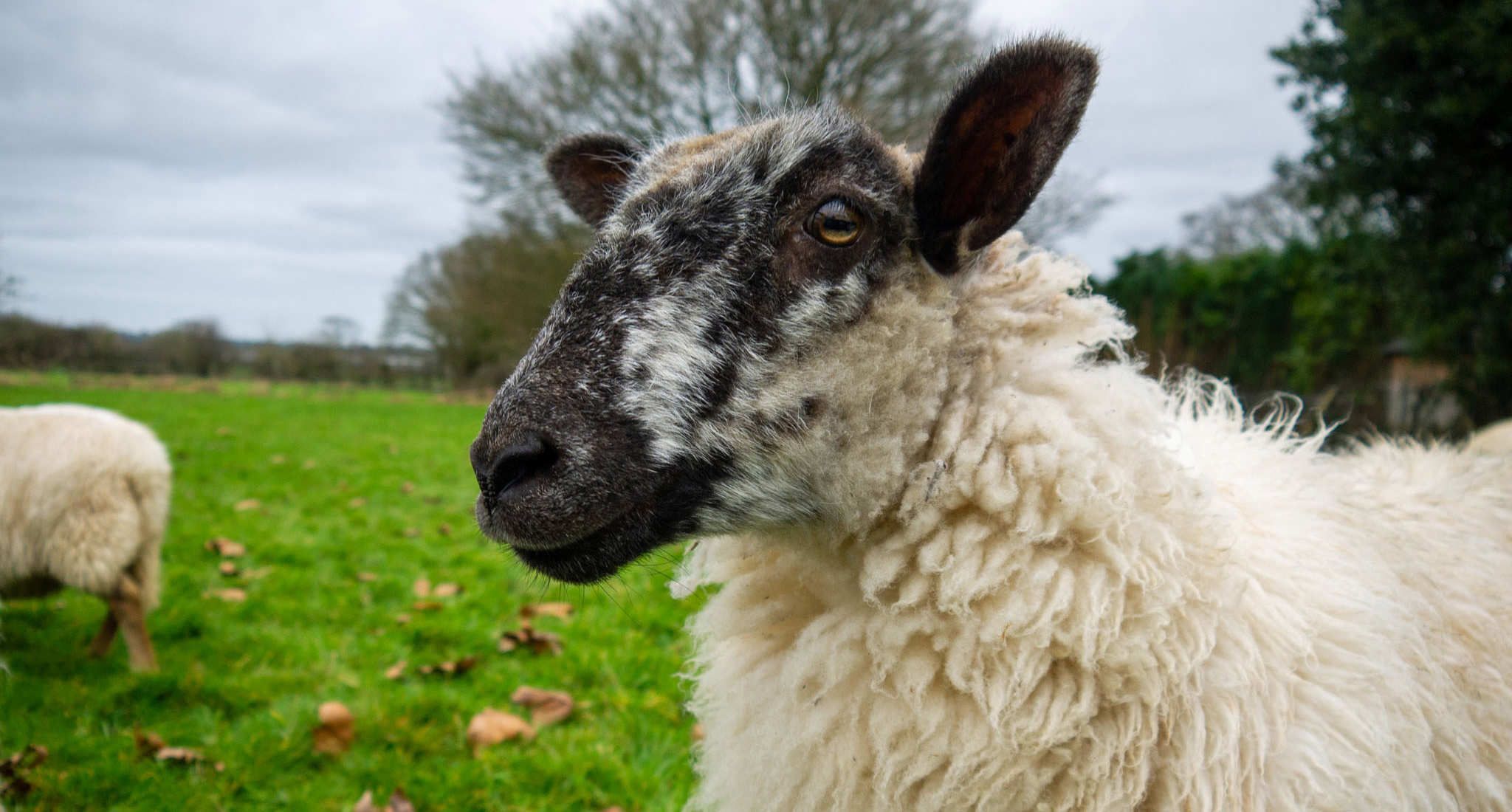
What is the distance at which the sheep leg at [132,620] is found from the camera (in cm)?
436

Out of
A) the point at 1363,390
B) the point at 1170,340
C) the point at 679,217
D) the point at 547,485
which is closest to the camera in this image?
the point at 547,485

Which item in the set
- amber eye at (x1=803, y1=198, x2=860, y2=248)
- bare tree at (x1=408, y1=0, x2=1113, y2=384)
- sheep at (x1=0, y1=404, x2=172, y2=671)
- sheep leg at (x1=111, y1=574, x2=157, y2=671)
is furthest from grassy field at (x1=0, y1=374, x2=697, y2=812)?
bare tree at (x1=408, y1=0, x2=1113, y2=384)

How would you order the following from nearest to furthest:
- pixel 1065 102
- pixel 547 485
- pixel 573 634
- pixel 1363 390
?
pixel 547 485
pixel 1065 102
pixel 573 634
pixel 1363 390

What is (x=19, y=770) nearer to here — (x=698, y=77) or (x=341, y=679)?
(x=341, y=679)

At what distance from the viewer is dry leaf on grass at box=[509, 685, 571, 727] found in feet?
11.9

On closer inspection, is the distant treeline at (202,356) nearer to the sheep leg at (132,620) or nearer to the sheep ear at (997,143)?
the sheep leg at (132,620)

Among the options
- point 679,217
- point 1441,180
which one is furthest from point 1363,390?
point 679,217

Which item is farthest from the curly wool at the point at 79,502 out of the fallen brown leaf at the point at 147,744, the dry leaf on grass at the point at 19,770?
the fallen brown leaf at the point at 147,744

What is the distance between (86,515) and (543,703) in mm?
3032

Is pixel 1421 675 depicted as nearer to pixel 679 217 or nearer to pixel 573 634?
pixel 679 217

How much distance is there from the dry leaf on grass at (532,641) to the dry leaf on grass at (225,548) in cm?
328

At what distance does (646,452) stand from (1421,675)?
1.71 meters

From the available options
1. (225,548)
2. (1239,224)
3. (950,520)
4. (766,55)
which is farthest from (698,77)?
(1239,224)

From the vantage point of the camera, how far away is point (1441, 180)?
311 inches
